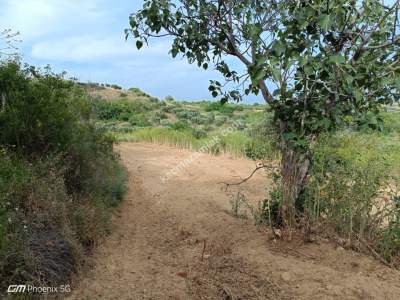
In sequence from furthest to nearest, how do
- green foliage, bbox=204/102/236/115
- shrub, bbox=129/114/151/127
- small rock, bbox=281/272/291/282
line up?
green foliage, bbox=204/102/236/115 < shrub, bbox=129/114/151/127 < small rock, bbox=281/272/291/282

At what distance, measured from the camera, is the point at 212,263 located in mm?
4617

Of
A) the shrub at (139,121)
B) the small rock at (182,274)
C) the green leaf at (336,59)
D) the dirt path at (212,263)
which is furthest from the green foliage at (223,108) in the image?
the green leaf at (336,59)

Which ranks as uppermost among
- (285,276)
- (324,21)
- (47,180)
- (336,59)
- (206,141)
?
(324,21)

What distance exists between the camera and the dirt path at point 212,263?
3.82m

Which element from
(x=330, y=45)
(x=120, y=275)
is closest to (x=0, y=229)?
(x=120, y=275)

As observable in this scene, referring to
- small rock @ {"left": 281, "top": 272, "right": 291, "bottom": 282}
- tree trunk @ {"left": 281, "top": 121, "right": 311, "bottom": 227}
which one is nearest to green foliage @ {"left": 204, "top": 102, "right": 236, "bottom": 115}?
tree trunk @ {"left": 281, "top": 121, "right": 311, "bottom": 227}

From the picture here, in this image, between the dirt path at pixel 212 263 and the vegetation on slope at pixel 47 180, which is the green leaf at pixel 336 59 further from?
the vegetation on slope at pixel 47 180

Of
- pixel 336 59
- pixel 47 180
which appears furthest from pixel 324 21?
pixel 47 180

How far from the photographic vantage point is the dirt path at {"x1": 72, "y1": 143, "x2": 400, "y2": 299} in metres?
3.82

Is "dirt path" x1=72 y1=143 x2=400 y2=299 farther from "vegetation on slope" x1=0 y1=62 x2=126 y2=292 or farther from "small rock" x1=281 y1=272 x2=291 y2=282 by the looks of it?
"vegetation on slope" x1=0 y1=62 x2=126 y2=292

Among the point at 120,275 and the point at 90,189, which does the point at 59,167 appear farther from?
the point at 120,275

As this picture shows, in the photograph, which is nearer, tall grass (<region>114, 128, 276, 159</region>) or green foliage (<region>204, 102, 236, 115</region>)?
tall grass (<region>114, 128, 276, 159</region>)

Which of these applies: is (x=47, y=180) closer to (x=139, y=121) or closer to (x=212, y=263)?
(x=212, y=263)

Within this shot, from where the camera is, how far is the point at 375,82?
3617 mm
